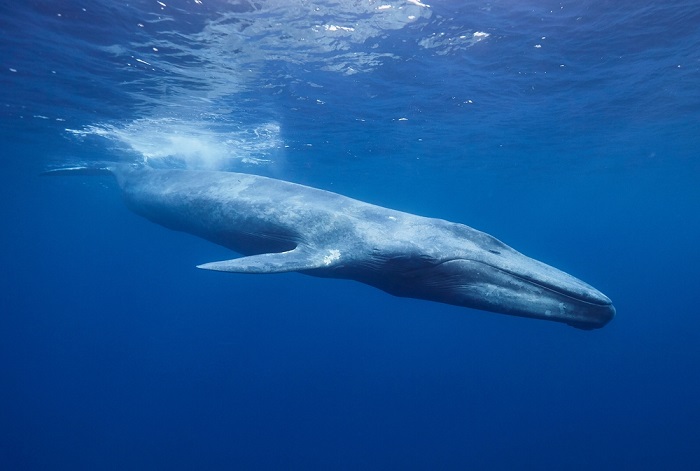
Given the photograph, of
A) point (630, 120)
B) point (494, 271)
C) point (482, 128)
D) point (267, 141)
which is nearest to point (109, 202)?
point (267, 141)

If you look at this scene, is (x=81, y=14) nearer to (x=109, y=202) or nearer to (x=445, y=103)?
(x=445, y=103)

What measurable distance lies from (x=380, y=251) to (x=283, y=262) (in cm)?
128

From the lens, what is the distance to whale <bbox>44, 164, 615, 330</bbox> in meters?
4.76

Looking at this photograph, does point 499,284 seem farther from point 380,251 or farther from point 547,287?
point 380,251

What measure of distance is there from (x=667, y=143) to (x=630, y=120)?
9.30m

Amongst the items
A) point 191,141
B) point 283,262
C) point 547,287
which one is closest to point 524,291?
point 547,287

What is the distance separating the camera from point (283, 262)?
5.61 meters

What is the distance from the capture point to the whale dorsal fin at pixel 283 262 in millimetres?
5289

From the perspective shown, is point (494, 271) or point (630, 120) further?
point (630, 120)

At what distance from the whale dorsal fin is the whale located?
0.01 m

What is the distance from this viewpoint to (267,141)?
81.3 ft

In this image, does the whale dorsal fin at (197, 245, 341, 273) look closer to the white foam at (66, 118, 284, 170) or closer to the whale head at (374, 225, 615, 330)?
the whale head at (374, 225, 615, 330)

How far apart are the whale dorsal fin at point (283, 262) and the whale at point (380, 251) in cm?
1

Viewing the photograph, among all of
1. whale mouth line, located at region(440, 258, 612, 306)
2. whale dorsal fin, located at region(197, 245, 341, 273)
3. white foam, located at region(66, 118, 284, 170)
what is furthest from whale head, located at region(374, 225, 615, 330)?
white foam, located at region(66, 118, 284, 170)
